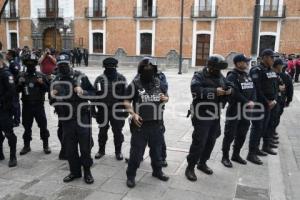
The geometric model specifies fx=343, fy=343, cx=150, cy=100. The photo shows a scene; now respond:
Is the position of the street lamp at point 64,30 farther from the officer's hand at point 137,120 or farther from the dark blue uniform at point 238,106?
the officer's hand at point 137,120

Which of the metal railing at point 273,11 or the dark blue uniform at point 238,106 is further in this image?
the metal railing at point 273,11

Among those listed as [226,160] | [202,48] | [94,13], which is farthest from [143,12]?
[226,160]

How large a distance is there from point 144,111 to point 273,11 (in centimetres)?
2346

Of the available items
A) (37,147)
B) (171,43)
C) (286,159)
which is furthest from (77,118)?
(171,43)

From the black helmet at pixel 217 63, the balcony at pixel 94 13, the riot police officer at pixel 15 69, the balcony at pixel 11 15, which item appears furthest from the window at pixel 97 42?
the black helmet at pixel 217 63

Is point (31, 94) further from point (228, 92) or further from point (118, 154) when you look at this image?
point (228, 92)

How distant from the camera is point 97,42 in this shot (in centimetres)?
3094

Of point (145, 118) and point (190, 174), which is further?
point (190, 174)

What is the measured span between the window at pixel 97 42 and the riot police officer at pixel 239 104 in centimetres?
2619

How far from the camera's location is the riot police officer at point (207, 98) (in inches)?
190

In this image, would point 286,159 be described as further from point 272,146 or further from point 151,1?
point 151,1

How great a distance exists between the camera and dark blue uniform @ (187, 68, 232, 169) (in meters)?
4.86

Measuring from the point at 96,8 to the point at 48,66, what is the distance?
2268 cm

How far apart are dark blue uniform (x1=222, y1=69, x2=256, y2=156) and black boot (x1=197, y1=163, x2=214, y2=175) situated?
53 cm
